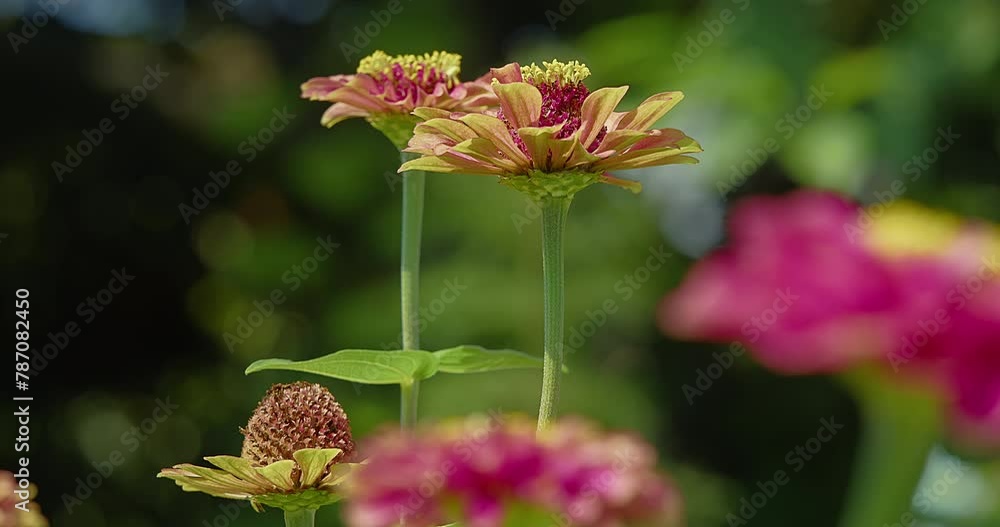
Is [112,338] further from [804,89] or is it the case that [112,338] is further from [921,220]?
[921,220]

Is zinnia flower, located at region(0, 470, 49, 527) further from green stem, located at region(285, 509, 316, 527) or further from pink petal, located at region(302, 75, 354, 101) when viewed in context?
pink petal, located at region(302, 75, 354, 101)

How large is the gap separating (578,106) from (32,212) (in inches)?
107

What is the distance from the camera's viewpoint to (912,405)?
0.97 ft

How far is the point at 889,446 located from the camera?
282mm

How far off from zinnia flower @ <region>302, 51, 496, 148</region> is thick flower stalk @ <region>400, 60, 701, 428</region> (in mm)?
111

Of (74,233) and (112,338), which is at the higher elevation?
(74,233)

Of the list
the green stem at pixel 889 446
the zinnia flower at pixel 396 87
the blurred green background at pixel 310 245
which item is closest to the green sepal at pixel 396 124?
the zinnia flower at pixel 396 87

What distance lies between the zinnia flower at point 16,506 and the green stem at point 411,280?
0.55ft

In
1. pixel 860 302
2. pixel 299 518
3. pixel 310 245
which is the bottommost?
pixel 310 245

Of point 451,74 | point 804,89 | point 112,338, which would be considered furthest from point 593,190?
point 451,74

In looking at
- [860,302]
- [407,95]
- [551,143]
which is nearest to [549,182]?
[551,143]

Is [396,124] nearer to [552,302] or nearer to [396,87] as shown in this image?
[396,87]

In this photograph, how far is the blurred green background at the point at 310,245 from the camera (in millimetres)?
2664

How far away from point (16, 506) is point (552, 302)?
28 cm
